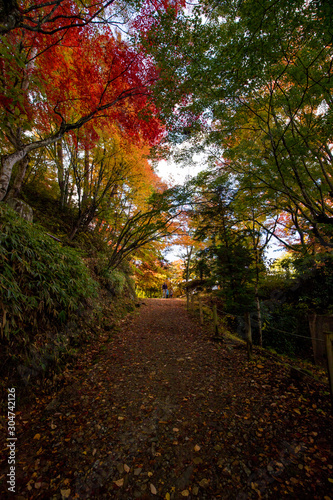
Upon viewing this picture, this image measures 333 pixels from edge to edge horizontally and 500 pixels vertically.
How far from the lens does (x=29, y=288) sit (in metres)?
3.18

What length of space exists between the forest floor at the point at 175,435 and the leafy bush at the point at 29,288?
1038 millimetres

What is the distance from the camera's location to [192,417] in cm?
274

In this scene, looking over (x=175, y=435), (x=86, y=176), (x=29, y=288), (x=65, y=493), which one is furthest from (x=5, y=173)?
(x=175, y=435)

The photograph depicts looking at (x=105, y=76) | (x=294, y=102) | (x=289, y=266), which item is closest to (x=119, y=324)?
(x=289, y=266)

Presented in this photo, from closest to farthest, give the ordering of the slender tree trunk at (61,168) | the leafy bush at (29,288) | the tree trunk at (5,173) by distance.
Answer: the leafy bush at (29,288)
the tree trunk at (5,173)
the slender tree trunk at (61,168)

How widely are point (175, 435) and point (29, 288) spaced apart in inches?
125

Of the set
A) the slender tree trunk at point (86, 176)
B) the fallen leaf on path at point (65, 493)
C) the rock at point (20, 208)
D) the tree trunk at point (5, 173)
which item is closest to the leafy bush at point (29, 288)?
the tree trunk at point (5, 173)

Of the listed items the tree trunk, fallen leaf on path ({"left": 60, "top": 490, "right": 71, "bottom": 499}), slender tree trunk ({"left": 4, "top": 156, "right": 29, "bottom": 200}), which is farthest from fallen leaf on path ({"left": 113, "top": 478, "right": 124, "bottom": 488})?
slender tree trunk ({"left": 4, "top": 156, "right": 29, "bottom": 200})

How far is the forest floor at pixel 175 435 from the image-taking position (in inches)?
72.9

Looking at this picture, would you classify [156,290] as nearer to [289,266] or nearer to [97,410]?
[289,266]

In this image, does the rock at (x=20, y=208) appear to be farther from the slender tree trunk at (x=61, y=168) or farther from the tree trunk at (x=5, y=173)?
the slender tree trunk at (x=61, y=168)

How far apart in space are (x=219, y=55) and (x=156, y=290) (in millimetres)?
21137

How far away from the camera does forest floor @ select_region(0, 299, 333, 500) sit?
6.07ft

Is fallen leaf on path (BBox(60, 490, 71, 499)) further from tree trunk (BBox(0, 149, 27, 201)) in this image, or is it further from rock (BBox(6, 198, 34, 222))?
rock (BBox(6, 198, 34, 222))
